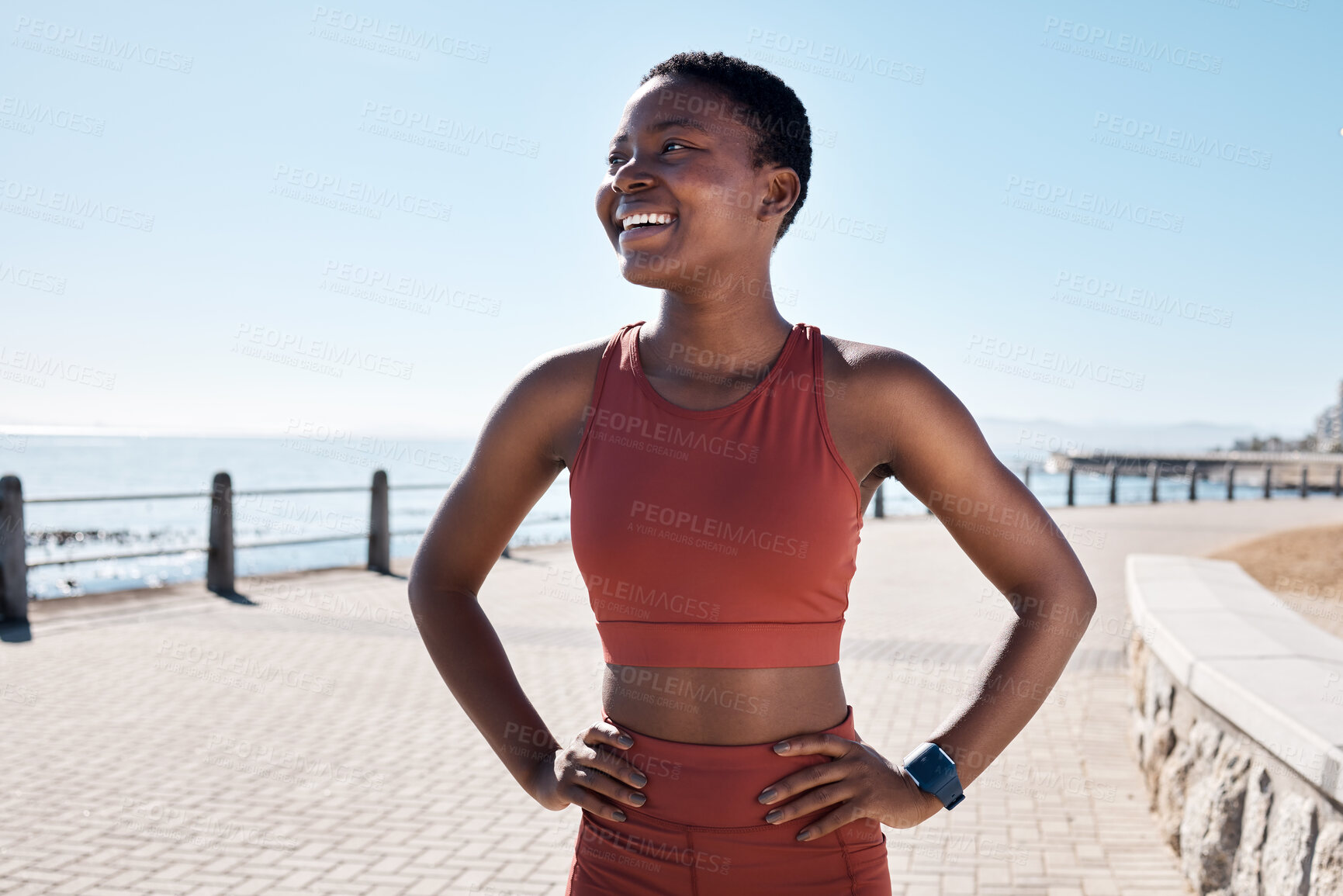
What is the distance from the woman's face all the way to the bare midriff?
0.63 m

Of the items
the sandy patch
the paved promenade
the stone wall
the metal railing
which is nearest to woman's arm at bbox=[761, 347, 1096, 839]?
the stone wall

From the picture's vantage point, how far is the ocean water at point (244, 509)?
19.1 metres

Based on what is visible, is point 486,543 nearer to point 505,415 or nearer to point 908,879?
point 505,415

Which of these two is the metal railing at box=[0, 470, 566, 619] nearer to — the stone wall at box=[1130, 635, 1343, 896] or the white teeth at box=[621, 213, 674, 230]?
the stone wall at box=[1130, 635, 1343, 896]

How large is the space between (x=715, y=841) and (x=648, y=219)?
0.95 meters

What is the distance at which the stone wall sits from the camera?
9.77 ft

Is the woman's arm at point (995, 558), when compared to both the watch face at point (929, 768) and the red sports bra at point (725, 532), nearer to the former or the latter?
the watch face at point (929, 768)

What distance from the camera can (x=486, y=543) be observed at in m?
1.85

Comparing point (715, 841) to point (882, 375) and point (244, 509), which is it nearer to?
point (882, 375)

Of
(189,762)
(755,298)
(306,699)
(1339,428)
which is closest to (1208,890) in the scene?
(755,298)

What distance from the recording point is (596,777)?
5.08ft

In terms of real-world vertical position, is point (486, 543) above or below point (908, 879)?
above

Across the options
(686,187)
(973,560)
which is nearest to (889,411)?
(973,560)

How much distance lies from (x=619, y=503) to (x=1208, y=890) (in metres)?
3.75
